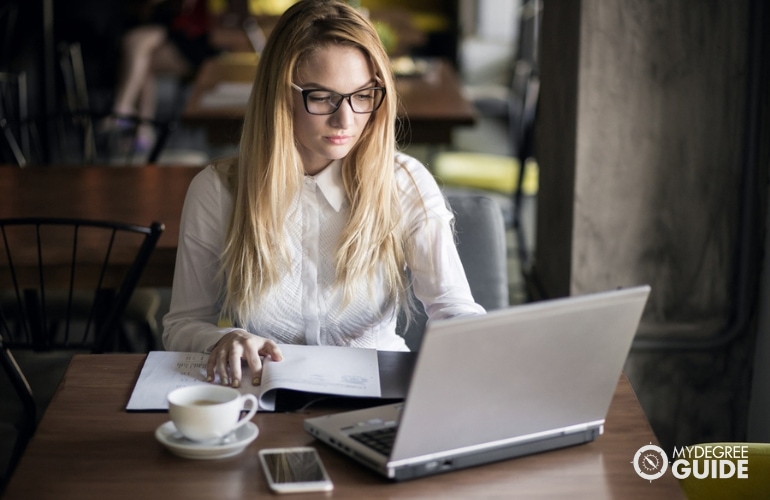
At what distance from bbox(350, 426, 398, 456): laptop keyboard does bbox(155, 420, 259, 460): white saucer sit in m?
0.13

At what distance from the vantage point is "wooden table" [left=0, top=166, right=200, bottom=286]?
2203mm

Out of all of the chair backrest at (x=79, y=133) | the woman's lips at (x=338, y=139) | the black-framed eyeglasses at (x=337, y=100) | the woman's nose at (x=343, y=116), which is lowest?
the chair backrest at (x=79, y=133)

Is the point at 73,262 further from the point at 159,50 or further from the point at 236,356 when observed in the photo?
the point at 159,50

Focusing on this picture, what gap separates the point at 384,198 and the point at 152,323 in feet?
3.75

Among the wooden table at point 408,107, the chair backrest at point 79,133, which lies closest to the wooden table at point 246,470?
the wooden table at point 408,107

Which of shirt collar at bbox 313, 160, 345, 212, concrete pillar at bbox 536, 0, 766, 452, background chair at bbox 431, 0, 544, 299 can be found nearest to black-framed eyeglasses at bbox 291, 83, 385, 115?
shirt collar at bbox 313, 160, 345, 212

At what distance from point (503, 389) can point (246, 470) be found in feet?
1.03

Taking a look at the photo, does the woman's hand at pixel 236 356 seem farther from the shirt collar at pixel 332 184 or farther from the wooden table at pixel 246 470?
the shirt collar at pixel 332 184

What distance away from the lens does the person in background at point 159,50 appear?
20.5ft

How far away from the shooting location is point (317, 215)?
68.4 inches

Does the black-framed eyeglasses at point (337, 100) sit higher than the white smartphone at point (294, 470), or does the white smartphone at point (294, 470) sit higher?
the black-framed eyeglasses at point (337, 100)

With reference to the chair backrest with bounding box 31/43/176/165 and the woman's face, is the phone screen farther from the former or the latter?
the chair backrest with bounding box 31/43/176/165

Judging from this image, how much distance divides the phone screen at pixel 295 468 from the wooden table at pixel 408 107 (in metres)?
2.09

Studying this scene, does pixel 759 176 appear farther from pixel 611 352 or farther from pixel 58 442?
pixel 58 442
